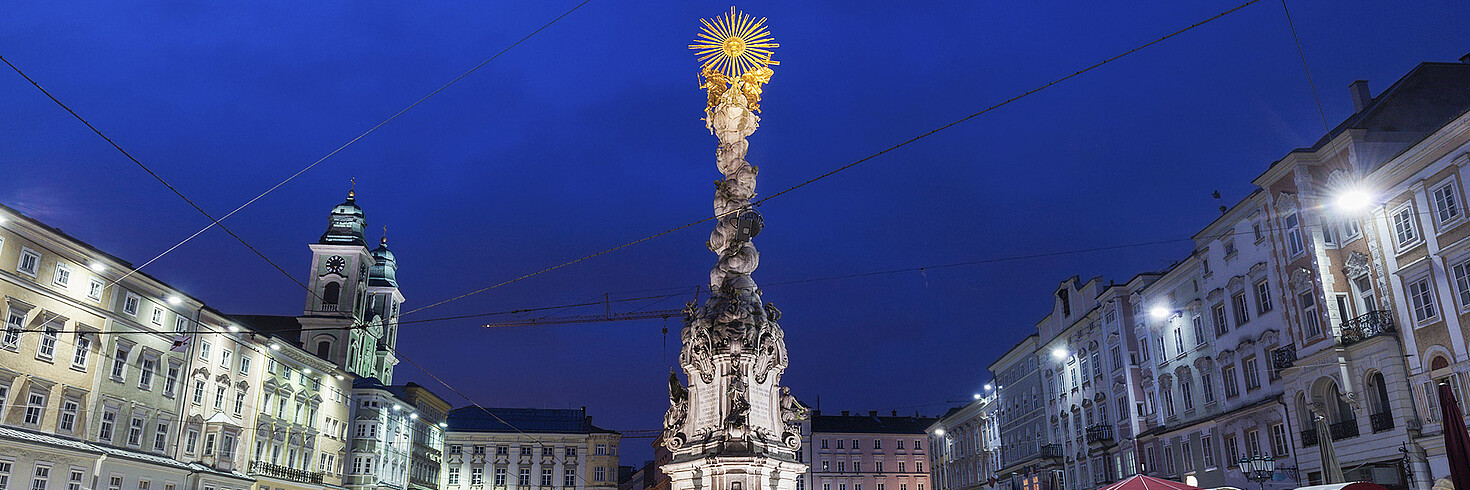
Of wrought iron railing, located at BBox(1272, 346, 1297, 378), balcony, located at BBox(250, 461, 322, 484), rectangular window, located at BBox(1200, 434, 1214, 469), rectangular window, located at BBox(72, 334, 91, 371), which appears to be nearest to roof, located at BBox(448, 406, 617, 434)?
balcony, located at BBox(250, 461, 322, 484)

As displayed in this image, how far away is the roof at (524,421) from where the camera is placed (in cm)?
8950

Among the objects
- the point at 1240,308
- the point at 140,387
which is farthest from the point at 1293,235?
the point at 140,387

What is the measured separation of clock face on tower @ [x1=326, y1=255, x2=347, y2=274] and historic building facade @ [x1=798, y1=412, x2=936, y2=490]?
4438cm

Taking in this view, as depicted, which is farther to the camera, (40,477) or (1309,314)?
(40,477)

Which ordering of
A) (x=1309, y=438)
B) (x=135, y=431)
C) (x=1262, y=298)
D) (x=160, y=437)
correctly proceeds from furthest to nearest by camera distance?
(x=160, y=437) < (x=135, y=431) < (x=1262, y=298) < (x=1309, y=438)

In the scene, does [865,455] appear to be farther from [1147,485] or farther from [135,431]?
[1147,485]

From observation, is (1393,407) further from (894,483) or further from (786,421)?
(894,483)

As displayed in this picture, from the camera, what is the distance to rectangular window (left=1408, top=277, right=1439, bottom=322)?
23609mm

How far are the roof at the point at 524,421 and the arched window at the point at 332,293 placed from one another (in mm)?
16602

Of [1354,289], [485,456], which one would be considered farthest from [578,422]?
[1354,289]

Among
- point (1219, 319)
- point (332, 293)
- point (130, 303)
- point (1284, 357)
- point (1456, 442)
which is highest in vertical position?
point (332, 293)

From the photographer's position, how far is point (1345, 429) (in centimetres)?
2673

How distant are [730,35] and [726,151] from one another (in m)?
2.31

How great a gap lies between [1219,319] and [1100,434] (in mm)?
11520
